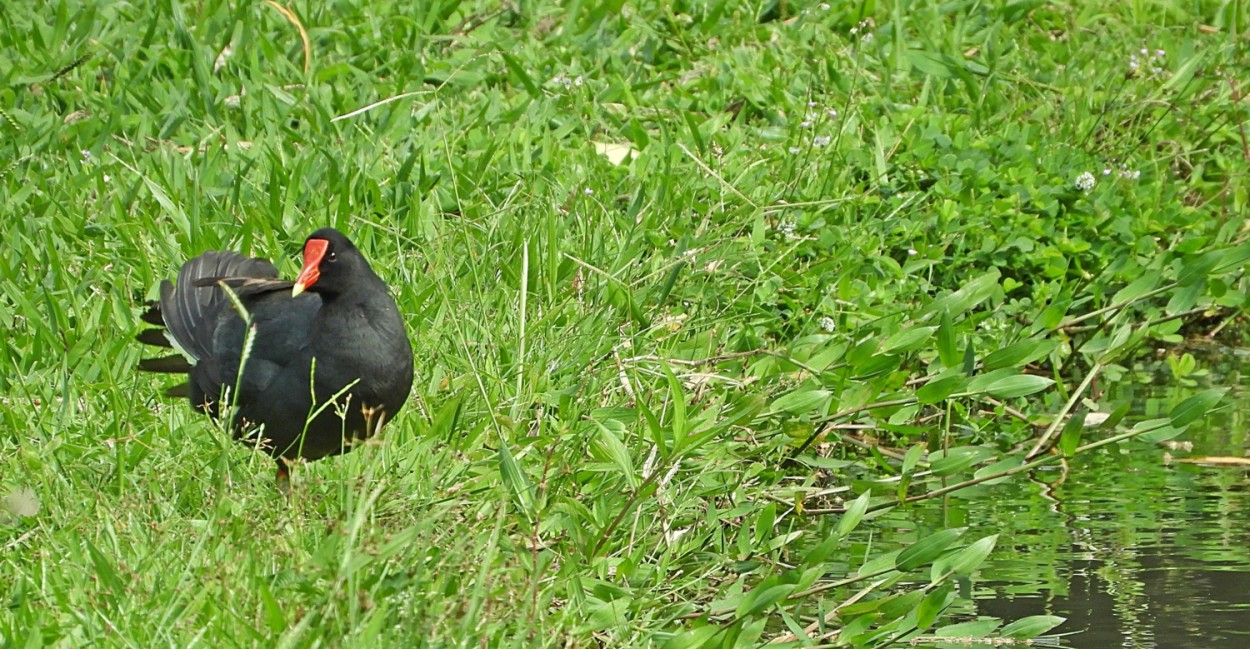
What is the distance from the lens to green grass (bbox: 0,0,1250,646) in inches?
128

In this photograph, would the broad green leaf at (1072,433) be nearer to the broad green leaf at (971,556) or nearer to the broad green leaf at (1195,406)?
the broad green leaf at (1195,406)

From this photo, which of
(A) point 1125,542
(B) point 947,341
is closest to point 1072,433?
(B) point 947,341

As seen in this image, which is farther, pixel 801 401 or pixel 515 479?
pixel 801 401

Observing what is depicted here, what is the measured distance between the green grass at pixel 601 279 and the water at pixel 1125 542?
19 centimetres

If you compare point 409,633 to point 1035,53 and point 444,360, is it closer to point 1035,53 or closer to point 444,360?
point 444,360

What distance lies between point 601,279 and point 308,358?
119 cm

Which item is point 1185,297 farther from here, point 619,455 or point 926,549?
point 619,455

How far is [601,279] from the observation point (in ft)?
15.5

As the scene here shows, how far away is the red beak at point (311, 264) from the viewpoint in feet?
12.3

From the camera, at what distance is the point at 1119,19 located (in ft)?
24.5

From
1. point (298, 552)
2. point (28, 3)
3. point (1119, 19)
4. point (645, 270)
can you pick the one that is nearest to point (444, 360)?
point (645, 270)

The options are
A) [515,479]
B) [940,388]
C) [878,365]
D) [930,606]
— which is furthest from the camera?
[878,365]

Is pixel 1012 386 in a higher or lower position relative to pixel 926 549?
higher

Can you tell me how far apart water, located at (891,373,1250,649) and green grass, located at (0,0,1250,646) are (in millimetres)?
187
